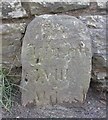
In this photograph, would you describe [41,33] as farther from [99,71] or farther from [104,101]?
[104,101]

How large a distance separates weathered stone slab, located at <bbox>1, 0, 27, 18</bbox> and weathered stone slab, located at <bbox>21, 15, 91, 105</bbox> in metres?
0.10

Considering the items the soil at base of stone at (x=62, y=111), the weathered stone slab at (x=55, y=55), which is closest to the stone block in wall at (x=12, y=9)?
the weathered stone slab at (x=55, y=55)

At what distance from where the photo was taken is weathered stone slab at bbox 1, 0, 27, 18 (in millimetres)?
1885

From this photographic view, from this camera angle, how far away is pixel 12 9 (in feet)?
6.21

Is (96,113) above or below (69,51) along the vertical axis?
below

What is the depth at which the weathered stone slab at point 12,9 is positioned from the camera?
74.2 inches

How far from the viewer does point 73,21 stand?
1.84m

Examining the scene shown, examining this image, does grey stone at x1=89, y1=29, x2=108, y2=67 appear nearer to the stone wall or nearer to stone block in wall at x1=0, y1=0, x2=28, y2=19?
the stone wall

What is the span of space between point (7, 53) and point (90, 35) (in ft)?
1.61

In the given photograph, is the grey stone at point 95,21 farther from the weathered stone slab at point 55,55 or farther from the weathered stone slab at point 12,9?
the weathered stone slab at point 12,9

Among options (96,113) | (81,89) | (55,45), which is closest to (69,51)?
(55,45)

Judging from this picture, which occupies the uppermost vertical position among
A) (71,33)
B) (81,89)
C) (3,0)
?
(3,0)

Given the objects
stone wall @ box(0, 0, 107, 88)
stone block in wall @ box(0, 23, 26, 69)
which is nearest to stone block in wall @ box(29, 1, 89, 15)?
stone wall @ box(0, 0, 107, 88)

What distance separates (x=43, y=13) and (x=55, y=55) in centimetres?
26
